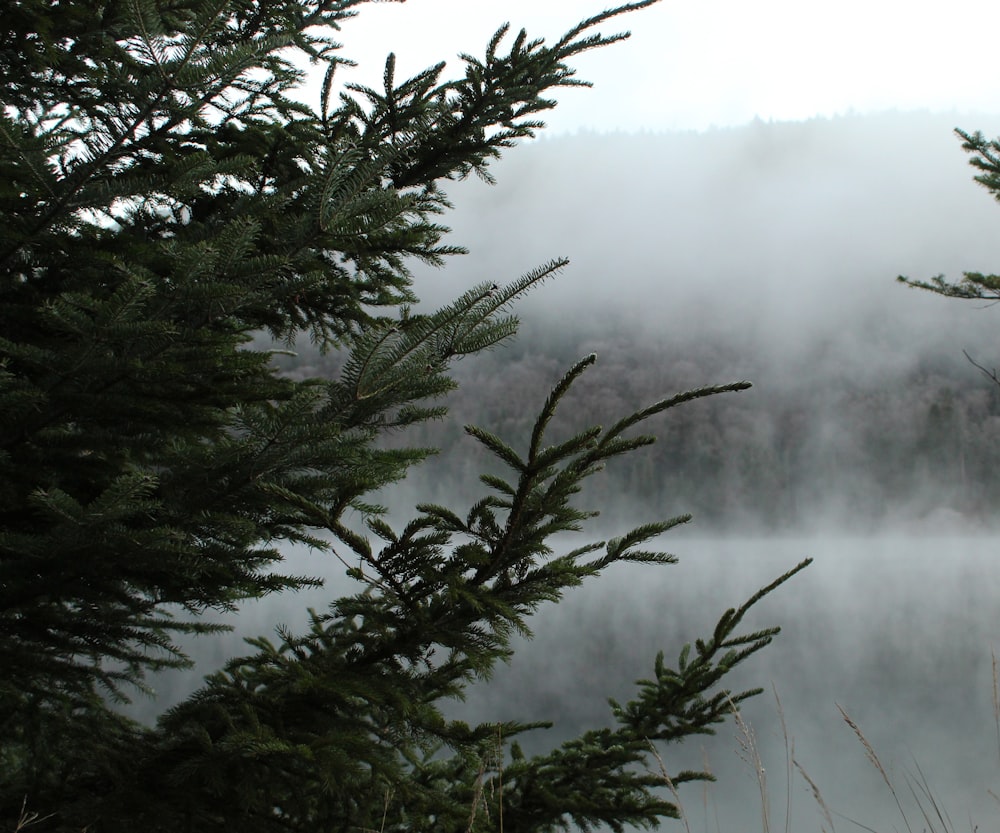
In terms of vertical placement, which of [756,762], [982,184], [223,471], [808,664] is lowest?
[756,762]

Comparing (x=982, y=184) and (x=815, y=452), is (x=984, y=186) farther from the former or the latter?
(x=815, y=452)

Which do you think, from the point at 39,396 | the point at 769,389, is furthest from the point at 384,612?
the point at 769,389

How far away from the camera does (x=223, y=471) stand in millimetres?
1683

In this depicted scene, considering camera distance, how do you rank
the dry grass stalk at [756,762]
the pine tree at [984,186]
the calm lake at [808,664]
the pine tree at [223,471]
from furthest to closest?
the calm lake at [808,664]
the pine tree at [984,186]
the dry grass stalk at [756,762]
the pine tree at [223,471]

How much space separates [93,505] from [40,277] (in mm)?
1374

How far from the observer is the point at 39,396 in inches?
67.4

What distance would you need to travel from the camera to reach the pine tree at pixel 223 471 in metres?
1.53

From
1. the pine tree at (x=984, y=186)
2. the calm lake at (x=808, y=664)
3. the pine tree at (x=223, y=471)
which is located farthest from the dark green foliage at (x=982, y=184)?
the calm lake at (x=808, y=664)

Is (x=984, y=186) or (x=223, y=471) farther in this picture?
(x=984, y=186)

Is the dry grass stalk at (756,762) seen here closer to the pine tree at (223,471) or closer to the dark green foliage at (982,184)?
the pine tree at (223,471)

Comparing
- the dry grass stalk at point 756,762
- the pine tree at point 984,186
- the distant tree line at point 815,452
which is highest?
the distant tree line at point 815,452

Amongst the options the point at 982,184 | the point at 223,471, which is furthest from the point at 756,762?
the point at 982,184

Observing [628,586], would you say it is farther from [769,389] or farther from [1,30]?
Answer: [1,30]

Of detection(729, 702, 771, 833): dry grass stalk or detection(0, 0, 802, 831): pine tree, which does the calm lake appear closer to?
detection(0, 0, 802, 831): pine tree
